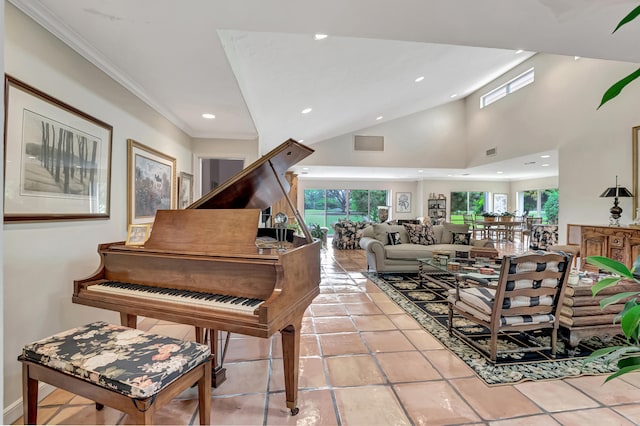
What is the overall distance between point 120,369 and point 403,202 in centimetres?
1188

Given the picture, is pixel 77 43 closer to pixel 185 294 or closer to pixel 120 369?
pixel 185 294

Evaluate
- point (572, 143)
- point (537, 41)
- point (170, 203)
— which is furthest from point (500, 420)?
point (572, 143)

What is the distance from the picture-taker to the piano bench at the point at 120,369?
1164 millimetres

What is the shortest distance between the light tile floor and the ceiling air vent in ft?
22.2

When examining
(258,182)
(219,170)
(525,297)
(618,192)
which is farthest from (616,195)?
(219,170)

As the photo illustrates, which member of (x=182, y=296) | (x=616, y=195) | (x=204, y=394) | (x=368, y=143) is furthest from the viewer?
(x=368, y=143)

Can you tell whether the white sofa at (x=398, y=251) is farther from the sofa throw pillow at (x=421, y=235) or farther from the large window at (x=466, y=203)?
the large window at (x=466, y=203)

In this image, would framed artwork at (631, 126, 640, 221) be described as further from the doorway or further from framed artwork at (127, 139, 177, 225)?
the doorway

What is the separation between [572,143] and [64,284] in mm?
7562

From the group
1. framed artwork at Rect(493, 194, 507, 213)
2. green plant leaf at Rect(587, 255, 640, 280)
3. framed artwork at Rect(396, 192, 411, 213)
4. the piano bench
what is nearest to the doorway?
the piano bench

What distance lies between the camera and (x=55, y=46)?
6.02 feet

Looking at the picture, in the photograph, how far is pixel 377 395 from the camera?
1901 mm

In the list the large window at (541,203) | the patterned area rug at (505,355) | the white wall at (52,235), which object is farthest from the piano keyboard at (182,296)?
the large window at (541,203)

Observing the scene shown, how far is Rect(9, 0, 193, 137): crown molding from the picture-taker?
63.8 inches
